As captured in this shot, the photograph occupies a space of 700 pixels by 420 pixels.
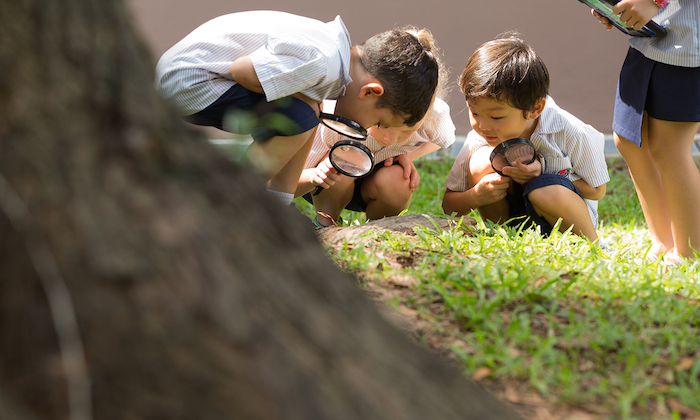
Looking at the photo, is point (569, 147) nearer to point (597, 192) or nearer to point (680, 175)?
point (597, 192)

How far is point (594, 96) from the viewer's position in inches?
252

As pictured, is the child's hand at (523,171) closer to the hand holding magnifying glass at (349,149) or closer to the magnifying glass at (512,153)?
the magnifying glass at (512,153)

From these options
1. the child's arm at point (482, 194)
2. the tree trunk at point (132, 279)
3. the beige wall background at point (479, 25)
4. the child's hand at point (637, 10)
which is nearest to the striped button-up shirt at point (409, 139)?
the child's arm at point (482, 194)

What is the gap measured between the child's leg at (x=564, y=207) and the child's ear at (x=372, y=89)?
992 millimetres

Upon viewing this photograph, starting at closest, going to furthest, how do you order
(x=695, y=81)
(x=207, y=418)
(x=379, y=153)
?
(x=207, y=418)
(x=695, y=81)
(x=379, y=153)

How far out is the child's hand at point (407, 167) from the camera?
3.29 metres

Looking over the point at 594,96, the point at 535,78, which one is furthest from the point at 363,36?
the point at 535,78

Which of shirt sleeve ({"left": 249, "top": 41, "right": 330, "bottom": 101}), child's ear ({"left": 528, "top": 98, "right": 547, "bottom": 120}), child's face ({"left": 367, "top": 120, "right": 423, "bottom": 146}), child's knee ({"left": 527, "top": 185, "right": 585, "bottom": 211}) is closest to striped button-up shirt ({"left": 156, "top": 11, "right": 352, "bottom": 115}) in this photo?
shirt sleeve ({"left": 249, "top": 41, "right": 330, "bottom": 101})

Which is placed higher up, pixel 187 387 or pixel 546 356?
pixel 187 387

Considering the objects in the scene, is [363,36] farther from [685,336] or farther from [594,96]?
[685,336]

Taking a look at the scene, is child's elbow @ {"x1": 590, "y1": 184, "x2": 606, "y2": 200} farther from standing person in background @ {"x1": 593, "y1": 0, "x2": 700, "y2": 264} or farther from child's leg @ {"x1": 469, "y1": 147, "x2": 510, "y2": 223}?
child's leg @ {"x1": 469, "y1": 147, "x2": 510, "y2": 223}

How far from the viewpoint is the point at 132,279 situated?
0.74 m

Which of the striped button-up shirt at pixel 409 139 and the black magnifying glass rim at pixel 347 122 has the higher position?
the black magnifying glass rim at pixel 347 122

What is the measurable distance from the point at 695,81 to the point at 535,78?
74cm
